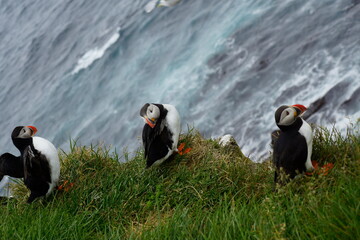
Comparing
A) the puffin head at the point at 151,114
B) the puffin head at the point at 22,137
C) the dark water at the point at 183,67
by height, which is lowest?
the dark water at the point at 183,67

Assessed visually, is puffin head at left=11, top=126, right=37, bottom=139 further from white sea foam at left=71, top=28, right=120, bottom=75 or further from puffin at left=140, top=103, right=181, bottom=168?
white sea foam at left=71, top=28, right=120, bottom=75

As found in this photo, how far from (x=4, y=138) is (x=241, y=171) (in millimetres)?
14155

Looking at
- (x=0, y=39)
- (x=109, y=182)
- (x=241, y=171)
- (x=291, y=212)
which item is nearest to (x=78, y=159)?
(x=109, y=182)

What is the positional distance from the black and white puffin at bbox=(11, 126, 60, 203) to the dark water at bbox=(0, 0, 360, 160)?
1219 millimetres

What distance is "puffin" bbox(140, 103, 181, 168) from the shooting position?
516 centimetres

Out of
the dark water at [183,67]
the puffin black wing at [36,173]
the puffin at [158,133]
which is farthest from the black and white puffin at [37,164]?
the dark water at [183,67]

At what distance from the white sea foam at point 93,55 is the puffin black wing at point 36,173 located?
1204 centimetres

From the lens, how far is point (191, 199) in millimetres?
4848

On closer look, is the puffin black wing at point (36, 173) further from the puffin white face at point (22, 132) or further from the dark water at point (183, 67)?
the dark water at point (183, 67)

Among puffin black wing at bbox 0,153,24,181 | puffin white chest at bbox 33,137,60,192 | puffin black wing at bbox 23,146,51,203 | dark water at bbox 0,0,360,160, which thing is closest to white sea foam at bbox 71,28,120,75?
dark water at bbox 0,0,360,160

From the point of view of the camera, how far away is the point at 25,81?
1911 cm

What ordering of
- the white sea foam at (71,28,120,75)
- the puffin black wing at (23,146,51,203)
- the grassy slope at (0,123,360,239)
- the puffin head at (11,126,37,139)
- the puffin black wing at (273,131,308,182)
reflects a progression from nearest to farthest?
the grassy slope at (0,123,360,239) < the puffin black wing at (273,131,308,182) < the puffin black wing at (23,146,51,203) < the puffin head at (11,126,37,139) < the white sea foam at (71,28,120,75)

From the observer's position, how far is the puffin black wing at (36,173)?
5.10m

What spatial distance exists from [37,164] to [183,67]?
8712mm
